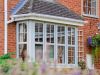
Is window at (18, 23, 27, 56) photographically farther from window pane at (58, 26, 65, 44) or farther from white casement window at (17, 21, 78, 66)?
window pane at (58, 26, 65, 44)

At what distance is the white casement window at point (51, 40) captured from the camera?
14.9m

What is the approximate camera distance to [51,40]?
15828 mm

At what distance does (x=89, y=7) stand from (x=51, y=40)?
205 inches

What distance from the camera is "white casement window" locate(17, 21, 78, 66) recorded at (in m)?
14.9

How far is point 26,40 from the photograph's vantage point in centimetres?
1509

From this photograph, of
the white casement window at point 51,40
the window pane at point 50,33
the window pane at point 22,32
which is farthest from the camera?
the window pane at point 50,33

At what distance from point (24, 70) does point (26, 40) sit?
11.6 meters

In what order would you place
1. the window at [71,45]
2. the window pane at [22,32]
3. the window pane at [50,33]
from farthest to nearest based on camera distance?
the window at [71,45] < the window pane at [50,33] < the window pane at [22,32]

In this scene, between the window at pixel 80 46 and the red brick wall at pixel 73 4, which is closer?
the window at pixel 80 46

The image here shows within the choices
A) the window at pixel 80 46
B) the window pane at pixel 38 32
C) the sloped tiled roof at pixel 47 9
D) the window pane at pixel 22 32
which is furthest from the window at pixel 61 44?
the window at pixel 80 46

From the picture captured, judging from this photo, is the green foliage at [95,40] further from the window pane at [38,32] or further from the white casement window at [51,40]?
the window pane at [38,32]

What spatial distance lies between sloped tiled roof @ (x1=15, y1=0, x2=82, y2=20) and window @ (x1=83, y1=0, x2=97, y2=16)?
95.8 inches

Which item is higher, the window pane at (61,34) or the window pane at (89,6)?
the window pane at (89,6)

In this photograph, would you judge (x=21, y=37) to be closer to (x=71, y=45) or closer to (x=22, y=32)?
(x=22, y=32)
